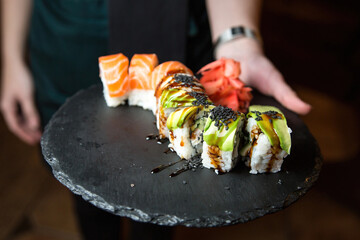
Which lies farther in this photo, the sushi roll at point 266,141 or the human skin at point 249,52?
the human skin at point 249,52

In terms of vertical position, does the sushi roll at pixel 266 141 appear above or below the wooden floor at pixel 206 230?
above

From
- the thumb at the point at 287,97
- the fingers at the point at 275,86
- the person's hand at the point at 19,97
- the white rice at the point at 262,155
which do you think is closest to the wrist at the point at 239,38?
the fingers at the point at 275,86

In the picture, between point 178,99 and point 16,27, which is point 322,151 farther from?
point 16,27

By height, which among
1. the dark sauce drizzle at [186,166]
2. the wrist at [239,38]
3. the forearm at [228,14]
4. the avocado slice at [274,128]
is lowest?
the dark sauce drizzle at [186,166]

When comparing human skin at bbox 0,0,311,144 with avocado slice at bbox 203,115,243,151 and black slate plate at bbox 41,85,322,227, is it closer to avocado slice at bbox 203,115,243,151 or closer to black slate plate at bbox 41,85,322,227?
black slate plate at bbox 41,85,322,227

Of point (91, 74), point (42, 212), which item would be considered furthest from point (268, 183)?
point (42, 212)

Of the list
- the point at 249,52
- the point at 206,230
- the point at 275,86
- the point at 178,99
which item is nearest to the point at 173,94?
the point at 178,99

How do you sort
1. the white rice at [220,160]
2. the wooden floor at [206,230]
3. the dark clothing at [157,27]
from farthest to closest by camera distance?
the wooden floor at [206,230]
the dark clothing at [157,27]
the white rice at [220,160]

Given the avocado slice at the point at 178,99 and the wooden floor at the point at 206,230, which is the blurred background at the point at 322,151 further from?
the avocado slice at the point at 178,99
